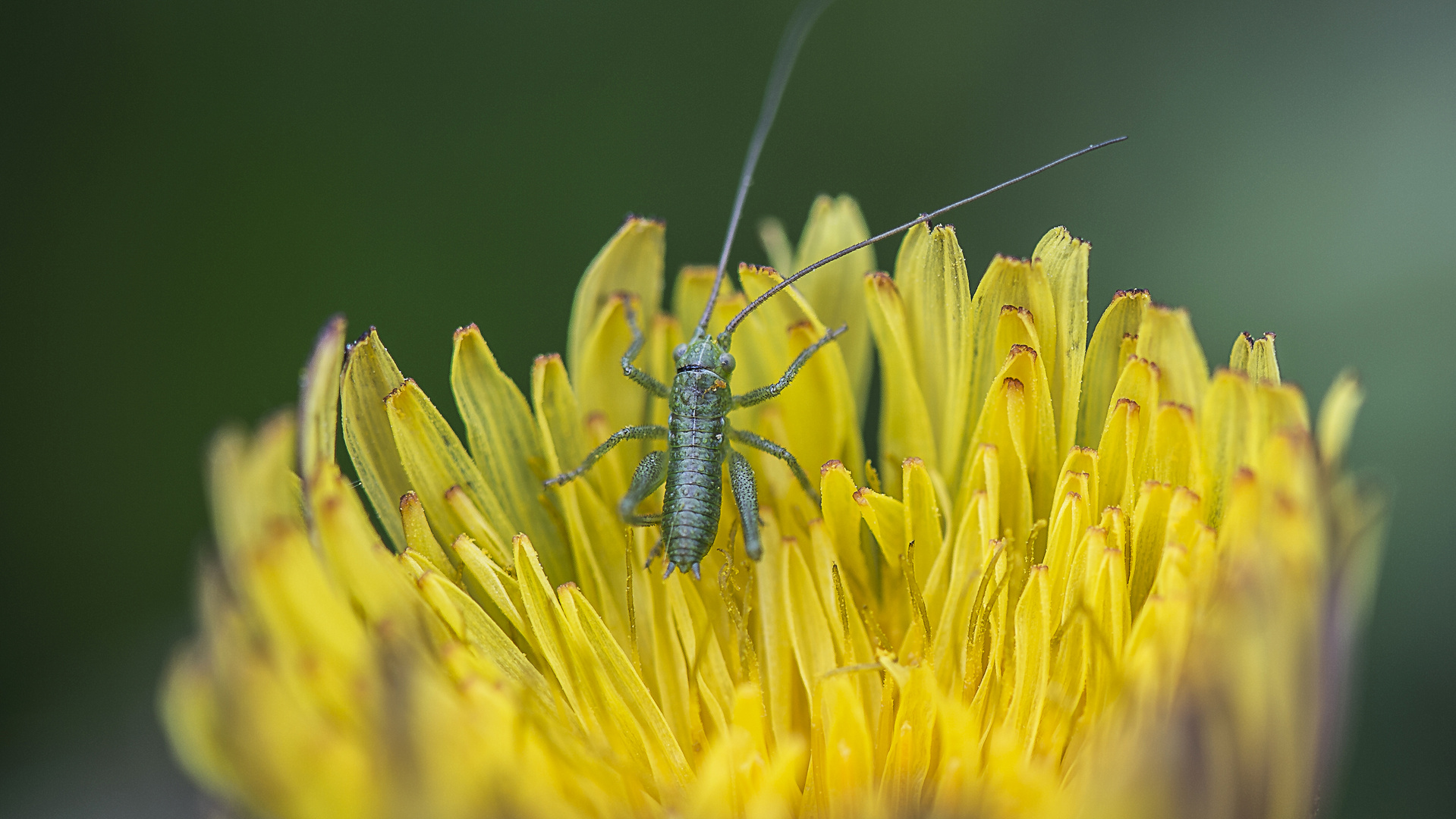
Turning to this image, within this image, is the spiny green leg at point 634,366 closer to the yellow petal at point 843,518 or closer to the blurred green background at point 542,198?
the yellow petal at point 843,518

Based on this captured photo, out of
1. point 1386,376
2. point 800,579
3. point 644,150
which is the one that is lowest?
point 800,579

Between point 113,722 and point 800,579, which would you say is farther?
point 113,722

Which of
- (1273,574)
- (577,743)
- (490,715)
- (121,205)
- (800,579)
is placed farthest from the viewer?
Result: (121,205)

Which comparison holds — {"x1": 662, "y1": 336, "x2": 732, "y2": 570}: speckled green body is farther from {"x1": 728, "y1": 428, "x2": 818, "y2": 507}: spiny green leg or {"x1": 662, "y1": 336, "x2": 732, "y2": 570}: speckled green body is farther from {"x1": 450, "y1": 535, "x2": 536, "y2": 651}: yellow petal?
{"x1": 450, "y1": 535, "x2": 536, "y2": 651}: yellow petal

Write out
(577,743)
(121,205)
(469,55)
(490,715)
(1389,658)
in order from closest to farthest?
(490,715), (577,743), (1389,658), (121,205), (469,55)

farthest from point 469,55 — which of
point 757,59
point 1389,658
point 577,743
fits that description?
point 1389,658

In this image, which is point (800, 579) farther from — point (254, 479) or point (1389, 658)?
point (1389, 658)
